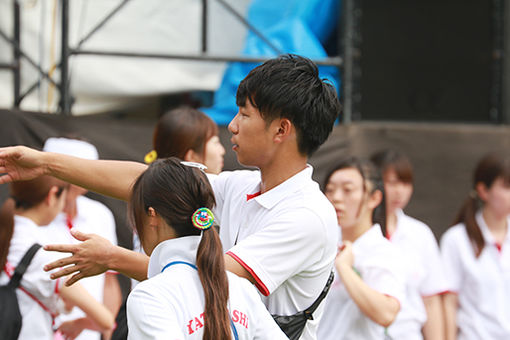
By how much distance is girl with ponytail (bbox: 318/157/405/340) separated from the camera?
9.52ft

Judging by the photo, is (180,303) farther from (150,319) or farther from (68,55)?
(68,55)

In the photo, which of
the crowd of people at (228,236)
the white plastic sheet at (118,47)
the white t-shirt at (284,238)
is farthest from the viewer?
the white plastic sheet at (118,47)

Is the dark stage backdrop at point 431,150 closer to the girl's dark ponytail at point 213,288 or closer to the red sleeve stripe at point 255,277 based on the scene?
the red sleeve stripe at point 255,277

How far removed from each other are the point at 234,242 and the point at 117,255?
35 centimetres

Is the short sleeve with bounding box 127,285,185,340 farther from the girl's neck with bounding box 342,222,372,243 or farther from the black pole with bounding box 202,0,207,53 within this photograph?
the black pole with bounding box 202,0,207,53

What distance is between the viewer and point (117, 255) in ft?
6.55

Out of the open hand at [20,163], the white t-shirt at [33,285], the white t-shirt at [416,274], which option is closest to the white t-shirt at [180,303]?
the open hand at [20,163]

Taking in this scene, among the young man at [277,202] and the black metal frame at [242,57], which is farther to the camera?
the black metal frame at [242,57]

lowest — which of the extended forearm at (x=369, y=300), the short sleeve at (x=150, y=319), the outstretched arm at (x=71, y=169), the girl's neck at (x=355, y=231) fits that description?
the extended forearm at (x=369, y=300)

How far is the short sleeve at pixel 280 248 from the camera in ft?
6.16

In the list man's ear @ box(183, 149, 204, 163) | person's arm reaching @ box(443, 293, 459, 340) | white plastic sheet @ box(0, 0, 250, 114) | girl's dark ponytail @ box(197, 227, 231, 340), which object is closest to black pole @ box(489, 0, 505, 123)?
person's arm reaching @ box(443, 293, 459, 340)

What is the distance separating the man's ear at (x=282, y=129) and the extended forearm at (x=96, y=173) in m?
0.51

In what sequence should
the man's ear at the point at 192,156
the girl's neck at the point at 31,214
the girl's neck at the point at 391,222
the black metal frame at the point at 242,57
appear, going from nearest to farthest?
the man's ear at the point at 192,156 < the girl's neck at the point at 31,214 < the girl's neck at the point at 391,222 < the black metal frame at the point at 242,57

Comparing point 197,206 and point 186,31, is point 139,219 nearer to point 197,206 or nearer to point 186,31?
point 197,206
